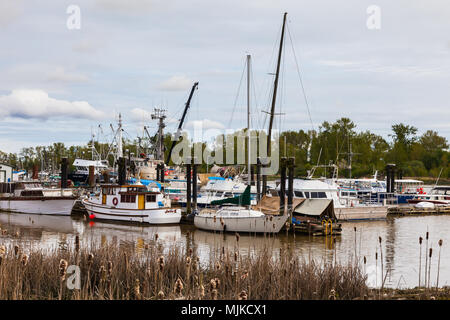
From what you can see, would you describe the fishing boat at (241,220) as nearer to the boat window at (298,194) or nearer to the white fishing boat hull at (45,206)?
the boat window at (298,194)

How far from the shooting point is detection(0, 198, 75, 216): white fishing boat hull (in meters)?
46.3

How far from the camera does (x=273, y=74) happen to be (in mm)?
46062

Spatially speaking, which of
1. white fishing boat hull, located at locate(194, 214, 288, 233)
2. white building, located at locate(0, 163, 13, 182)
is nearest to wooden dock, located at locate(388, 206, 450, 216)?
white fishing boat hull, located at locate(194, 214, 288, 233)

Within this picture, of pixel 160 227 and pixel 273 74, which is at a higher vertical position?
pixel 273 74

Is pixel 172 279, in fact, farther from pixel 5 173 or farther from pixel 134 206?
pixel 5 173

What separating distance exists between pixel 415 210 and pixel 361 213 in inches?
493

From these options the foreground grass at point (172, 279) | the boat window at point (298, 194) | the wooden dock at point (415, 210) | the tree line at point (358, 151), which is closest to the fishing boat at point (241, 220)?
the boat window at point (298, 194)

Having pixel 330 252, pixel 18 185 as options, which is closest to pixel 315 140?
pixel 18 185

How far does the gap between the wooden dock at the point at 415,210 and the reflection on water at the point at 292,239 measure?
488 centimetres

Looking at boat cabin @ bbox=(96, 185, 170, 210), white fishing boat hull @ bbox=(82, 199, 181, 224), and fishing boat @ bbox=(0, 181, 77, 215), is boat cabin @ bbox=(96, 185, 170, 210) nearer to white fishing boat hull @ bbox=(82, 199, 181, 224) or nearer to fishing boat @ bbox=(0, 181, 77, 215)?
white fishing boat hull @ bbox=(82, 199, 181, 224)

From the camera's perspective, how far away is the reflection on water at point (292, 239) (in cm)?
2347
